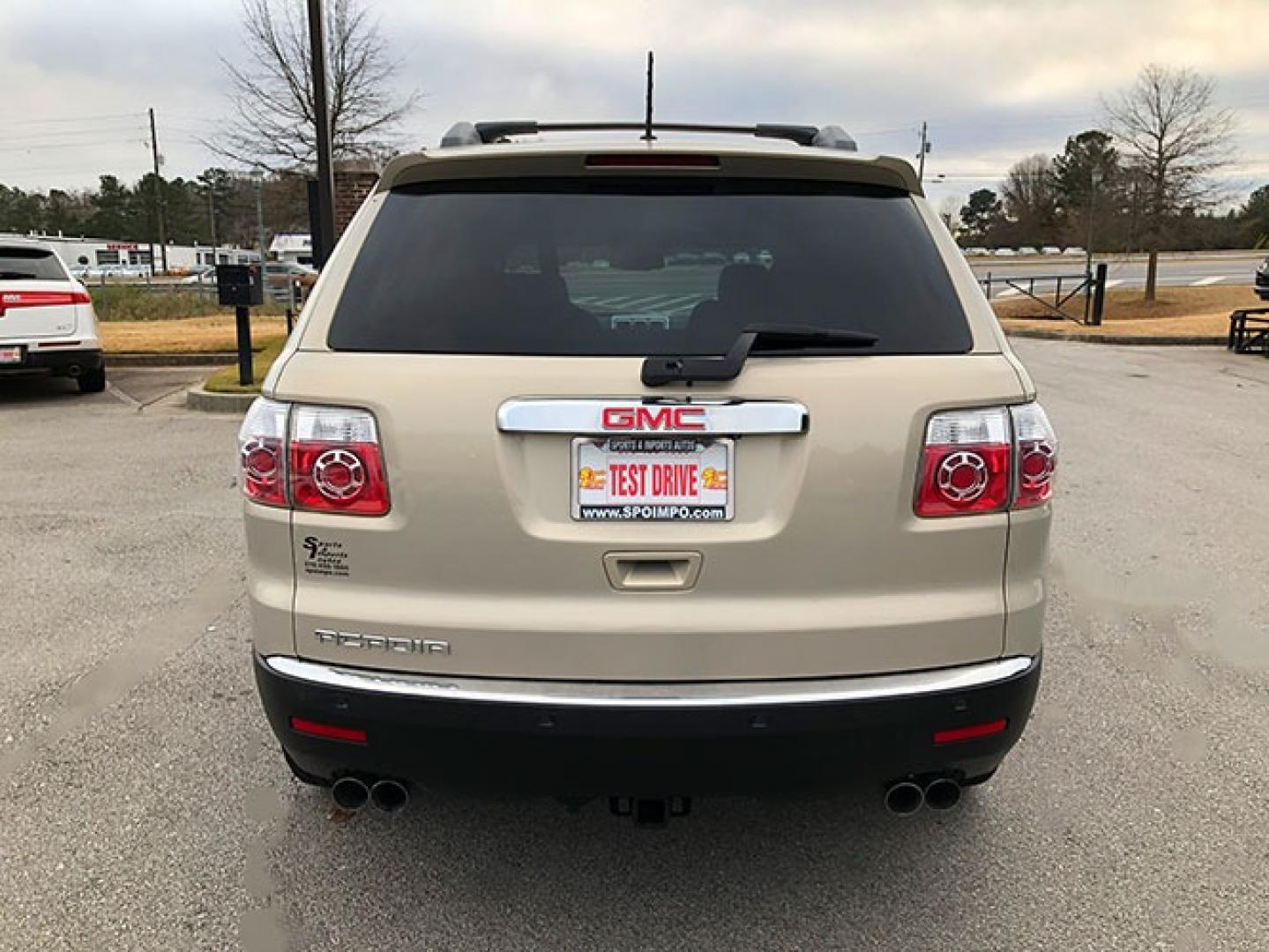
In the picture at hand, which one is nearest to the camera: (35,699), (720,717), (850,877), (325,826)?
(720,717)

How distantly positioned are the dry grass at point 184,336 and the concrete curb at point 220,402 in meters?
4.63

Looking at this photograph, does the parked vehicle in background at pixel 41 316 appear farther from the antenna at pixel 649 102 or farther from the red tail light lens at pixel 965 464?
the red tail light lens at pixel 965 464

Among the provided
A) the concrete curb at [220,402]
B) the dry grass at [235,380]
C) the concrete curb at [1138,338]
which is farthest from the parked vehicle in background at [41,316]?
the concrete curb at [1138,338]

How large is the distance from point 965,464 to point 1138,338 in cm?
2103

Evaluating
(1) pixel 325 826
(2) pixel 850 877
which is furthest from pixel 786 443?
(1) pixel 325 826

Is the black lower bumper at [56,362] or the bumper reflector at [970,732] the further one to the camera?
the black lower bumper at [56,362]

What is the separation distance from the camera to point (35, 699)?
12.5 feet

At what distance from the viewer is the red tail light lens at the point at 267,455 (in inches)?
87.0

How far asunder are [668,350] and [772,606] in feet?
1.96

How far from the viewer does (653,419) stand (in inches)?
82.7

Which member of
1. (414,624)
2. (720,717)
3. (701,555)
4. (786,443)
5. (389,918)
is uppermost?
(786,443)

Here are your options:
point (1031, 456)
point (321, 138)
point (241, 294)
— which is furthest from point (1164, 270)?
point (1031, 456)

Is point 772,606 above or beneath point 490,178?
beneath

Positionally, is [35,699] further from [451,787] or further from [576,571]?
[576,571]
